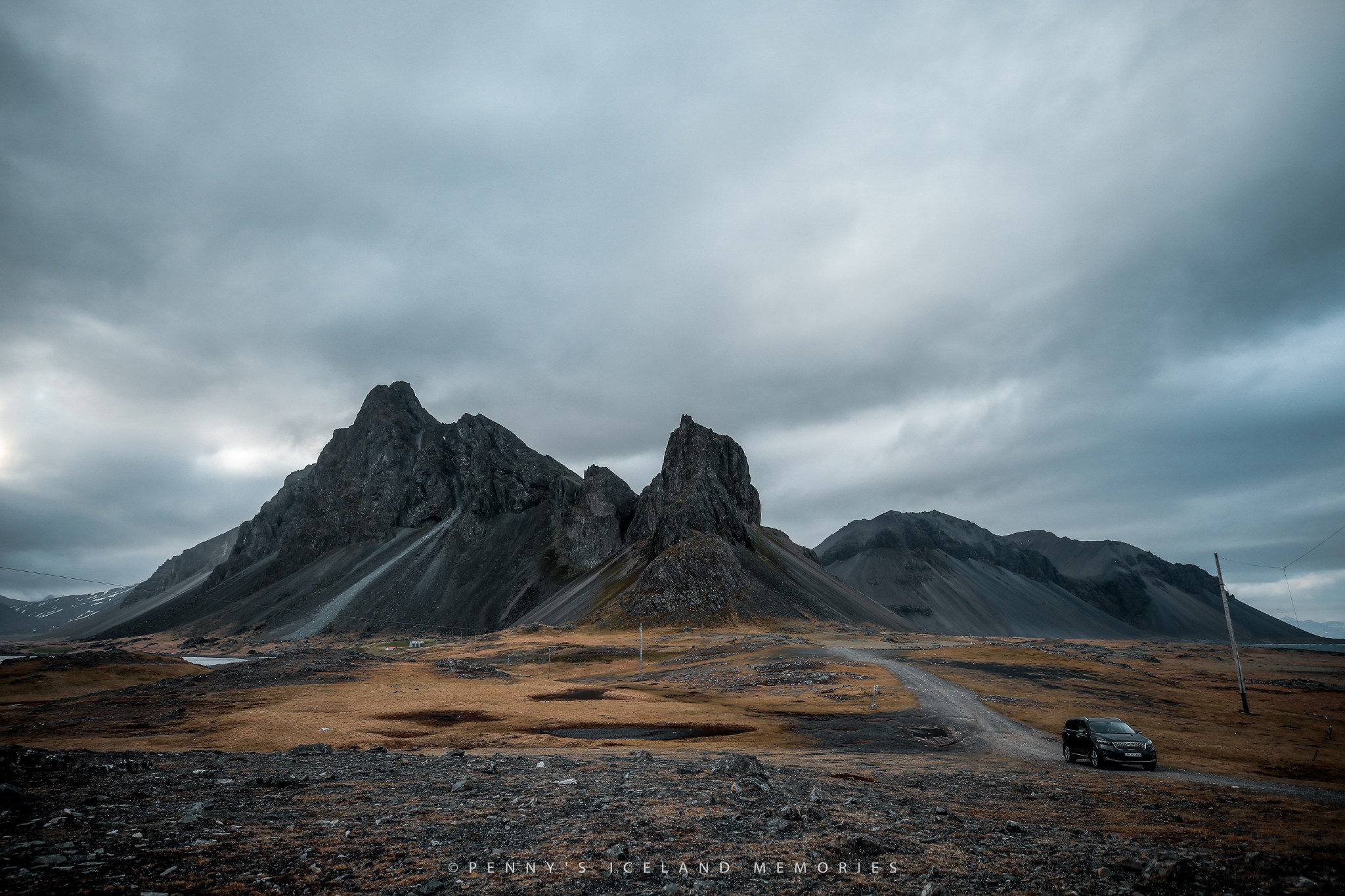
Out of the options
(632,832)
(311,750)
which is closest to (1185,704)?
(632,832)

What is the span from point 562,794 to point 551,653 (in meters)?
103

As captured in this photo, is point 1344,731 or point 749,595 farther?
point 749,595

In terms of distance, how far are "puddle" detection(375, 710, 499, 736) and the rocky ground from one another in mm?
23327

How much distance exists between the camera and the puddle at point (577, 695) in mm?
62750

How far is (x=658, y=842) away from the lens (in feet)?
47.3

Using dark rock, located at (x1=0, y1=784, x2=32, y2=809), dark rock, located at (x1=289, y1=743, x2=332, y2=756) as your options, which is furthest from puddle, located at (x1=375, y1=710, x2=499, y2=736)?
dark rock, located at (x1=0, y1=784, x2=32, y2=809)

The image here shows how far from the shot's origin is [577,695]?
65.7 metres

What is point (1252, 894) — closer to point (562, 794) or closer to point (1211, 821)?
point (1211, 821)

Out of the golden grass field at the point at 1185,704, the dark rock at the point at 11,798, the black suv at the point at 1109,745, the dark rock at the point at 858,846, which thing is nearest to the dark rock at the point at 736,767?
the dark rock at the point at 858,846

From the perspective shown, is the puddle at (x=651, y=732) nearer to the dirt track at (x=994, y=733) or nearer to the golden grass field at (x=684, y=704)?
the golden grass field at (x=684, y=704)

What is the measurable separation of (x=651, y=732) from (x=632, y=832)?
2867cm

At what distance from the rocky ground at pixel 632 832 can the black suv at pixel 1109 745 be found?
9.74 ft

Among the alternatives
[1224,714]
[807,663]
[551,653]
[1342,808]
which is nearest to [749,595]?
[551,653]

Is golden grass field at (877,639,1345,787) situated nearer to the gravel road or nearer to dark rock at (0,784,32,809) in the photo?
the gravel road
